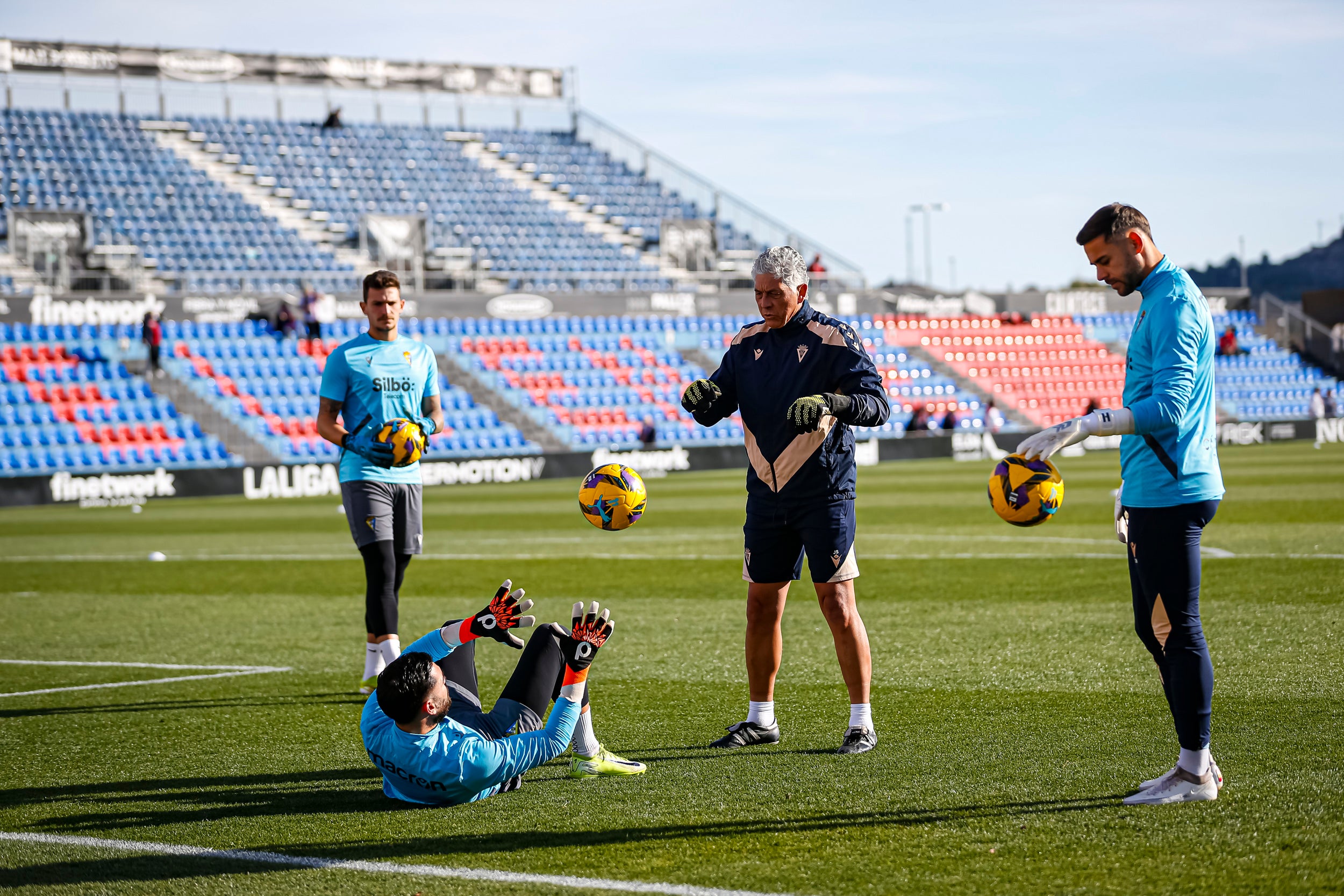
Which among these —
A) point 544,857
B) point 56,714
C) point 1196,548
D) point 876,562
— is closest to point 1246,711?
point 1196,548

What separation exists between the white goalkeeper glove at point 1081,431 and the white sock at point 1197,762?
3.84 feet

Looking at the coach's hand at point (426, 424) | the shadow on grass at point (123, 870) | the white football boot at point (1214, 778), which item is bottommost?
the shadow on grass at point (123, 870)

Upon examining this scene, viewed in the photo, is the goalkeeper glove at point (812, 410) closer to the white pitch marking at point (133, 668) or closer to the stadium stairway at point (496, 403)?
the white pitch marking at point (133, 668)

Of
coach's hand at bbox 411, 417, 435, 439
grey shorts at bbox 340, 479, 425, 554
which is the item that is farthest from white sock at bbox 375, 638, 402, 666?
coach's hand at bbox 411, 417, 435, 439

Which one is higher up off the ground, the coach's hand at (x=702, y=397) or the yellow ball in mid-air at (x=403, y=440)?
the coach's hand at (x=702, y=397)

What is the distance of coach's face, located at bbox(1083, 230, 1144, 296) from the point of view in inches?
194

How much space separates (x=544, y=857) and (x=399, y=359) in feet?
12.9

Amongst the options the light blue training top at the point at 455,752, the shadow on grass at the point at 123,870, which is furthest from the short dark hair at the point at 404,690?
the shadow on grass at the point at 123,870

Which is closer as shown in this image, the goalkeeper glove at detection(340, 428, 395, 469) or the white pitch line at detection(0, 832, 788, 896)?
the white pitch line at detection(0, 832, 788, 896)

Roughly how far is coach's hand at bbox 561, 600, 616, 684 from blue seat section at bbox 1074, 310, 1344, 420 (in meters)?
40.3

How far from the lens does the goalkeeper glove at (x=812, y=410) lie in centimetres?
563

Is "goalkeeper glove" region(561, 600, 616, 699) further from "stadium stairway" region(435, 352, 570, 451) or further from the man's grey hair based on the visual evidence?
"stadium stairway" region(435, 352, 570, 451)

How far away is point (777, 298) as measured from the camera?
602 cm

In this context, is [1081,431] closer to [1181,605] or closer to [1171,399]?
[1171,399]
